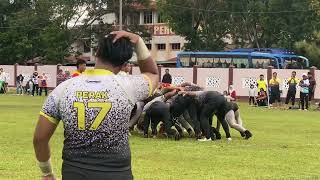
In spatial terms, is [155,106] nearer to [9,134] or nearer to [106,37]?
[9,134]

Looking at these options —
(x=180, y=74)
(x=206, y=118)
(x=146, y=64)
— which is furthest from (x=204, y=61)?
(x=146, y=64)

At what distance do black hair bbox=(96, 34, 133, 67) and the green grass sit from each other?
5.55 meters

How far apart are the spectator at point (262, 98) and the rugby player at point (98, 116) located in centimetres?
2810

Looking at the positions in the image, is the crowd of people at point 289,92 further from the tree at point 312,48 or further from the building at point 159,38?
the building at point 159,38

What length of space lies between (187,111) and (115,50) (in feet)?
36.9

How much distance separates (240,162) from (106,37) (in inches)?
291

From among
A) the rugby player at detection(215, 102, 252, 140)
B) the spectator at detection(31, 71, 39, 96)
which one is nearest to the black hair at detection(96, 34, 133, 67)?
the rugby player at detection(215, 102, 252, 140)

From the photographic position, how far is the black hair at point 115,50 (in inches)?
153

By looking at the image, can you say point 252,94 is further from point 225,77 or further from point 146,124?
point 146,124

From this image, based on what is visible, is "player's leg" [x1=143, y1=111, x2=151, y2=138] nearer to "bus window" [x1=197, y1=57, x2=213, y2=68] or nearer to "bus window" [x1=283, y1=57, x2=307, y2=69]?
"bus window" [x1=283, y1=57, x2=307, y2=69]

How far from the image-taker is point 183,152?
40.1ft

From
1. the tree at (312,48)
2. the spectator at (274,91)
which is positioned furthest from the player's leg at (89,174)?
the tree at (312,48)

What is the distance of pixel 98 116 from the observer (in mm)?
3895

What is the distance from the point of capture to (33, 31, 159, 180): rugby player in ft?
12.7
